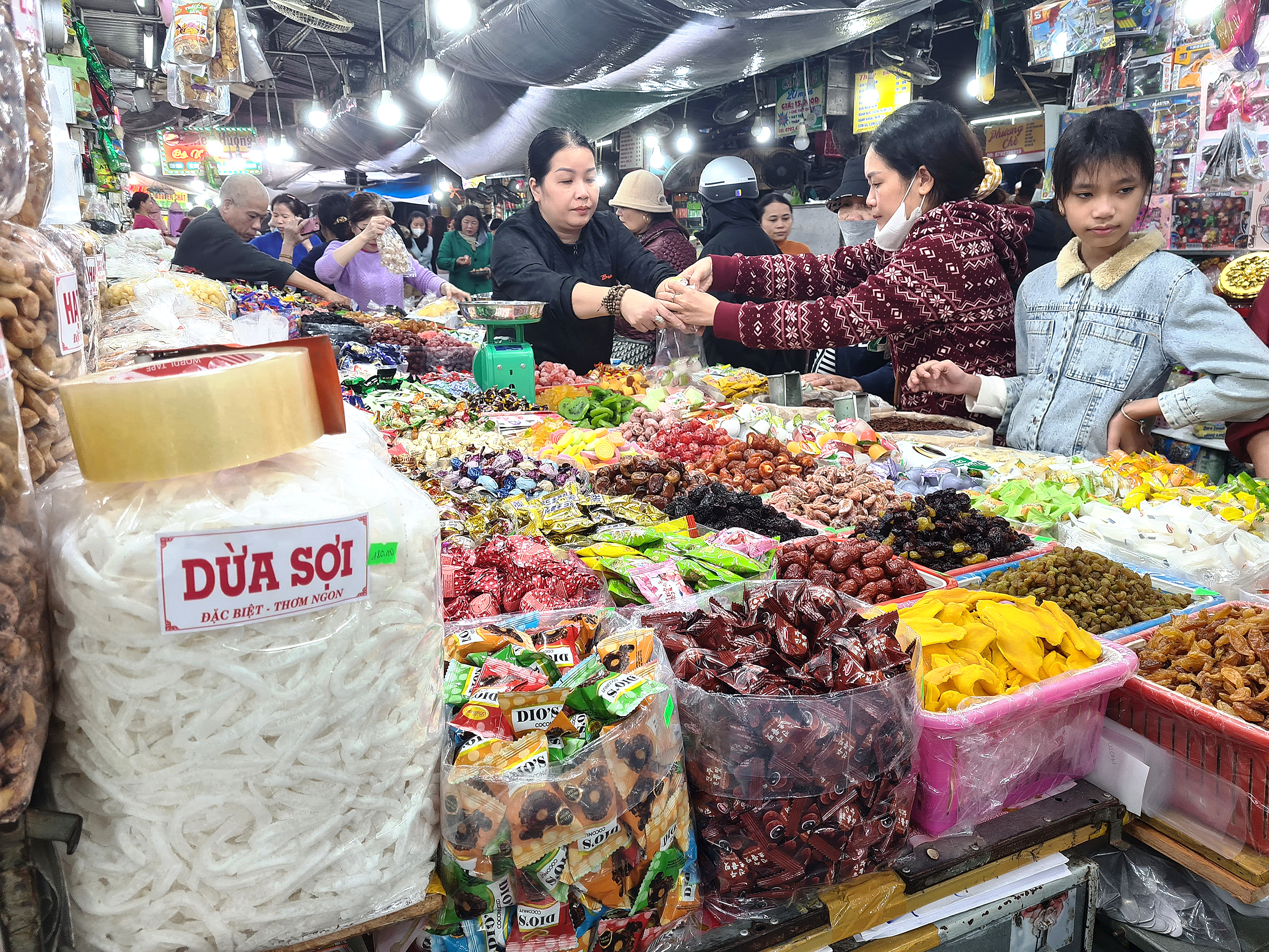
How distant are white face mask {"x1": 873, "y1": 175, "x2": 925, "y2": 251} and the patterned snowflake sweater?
34 millimetres

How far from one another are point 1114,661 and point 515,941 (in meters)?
1.06

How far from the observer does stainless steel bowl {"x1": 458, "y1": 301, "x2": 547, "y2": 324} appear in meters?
3.55

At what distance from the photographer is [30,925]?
77 centimetres

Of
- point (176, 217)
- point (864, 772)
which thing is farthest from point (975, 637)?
point (176, 217)

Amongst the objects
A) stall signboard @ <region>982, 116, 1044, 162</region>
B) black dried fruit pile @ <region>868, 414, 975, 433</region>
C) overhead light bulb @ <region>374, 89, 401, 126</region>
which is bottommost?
black dried fruit pile @ <region>868, 414, 975, 433</region>

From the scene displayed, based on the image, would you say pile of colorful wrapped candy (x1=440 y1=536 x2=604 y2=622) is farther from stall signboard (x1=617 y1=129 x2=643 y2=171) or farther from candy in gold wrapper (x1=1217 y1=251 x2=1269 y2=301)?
stall signboard (x1=617 y1=129 x2=643 y2=171)

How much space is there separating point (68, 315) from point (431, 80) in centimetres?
852

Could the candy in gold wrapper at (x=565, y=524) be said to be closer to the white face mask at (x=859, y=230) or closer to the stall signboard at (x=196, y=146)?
the white face mask at (x=859, y=230)

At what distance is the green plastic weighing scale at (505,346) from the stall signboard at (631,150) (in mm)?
8897

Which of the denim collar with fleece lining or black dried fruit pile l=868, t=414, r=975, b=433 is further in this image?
black dried fruit pile l=868, t=414, r=975, b=433

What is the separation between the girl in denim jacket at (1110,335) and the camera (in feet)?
8.05

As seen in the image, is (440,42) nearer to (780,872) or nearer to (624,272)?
(624,272)


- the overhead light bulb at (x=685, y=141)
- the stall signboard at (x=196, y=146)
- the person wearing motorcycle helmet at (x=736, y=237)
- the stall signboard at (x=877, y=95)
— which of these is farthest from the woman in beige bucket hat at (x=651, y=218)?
the stall signboard at (x=196, y=146)

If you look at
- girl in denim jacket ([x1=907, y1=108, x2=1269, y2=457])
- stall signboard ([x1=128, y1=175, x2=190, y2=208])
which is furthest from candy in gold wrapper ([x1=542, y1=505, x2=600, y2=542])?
stall signboard ([x1=128, y1=175, x2=190, y2=208])
